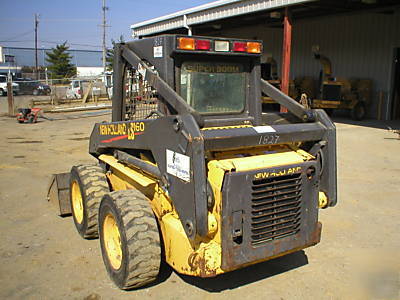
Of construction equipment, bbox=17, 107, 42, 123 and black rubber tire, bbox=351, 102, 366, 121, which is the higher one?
black rubber tire, bbox=351, 102, 366, 121

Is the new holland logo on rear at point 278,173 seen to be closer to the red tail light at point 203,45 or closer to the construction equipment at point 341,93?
the red tail light at point 203,45

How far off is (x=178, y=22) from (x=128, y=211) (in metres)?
16.1

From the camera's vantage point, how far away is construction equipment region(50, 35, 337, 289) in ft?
10.8

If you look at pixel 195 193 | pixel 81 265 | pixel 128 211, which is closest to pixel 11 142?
pixel 81 265

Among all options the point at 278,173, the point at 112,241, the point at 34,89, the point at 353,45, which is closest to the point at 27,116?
the point at 353,45

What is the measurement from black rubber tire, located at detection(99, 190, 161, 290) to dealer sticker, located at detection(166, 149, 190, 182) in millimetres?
529

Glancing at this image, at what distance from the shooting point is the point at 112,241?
4.12 meters

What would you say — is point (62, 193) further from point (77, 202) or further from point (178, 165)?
point (178, 165)

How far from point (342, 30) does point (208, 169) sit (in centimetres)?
1741

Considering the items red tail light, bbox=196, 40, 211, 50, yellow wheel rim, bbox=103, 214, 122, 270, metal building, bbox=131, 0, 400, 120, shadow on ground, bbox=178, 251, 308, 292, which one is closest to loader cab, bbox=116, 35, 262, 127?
red tail light, bbox=196, 40, 211, 50

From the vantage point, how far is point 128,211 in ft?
12.1

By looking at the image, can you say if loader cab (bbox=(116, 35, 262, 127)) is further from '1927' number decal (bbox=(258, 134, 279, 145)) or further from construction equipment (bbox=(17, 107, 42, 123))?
construction equipment (bbox=(17, 107, 42, 123))

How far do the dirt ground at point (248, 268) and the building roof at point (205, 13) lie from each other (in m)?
7.51

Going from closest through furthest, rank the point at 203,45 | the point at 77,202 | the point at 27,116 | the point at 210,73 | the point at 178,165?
1. the point at 178,165
2. the point at 203,45
3. the point at 210,73
4. the point at 77,202
5. the point at 27,116
